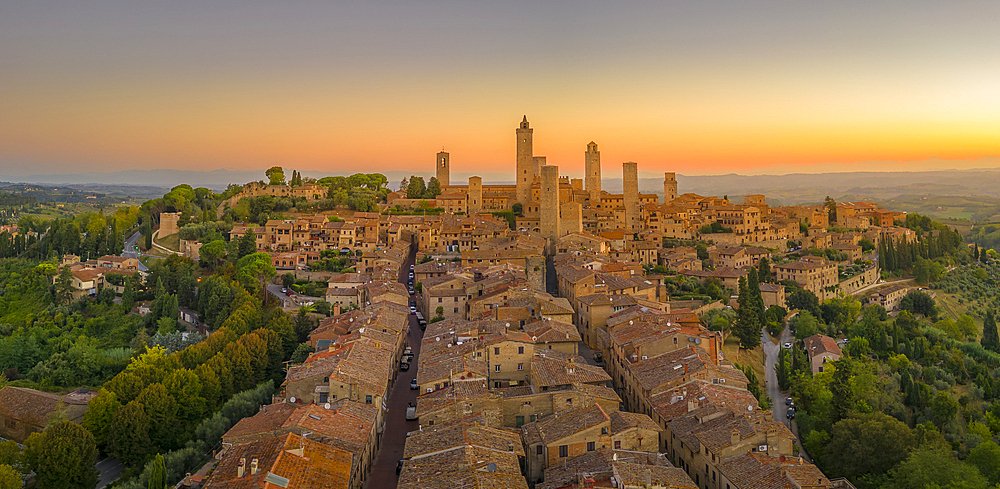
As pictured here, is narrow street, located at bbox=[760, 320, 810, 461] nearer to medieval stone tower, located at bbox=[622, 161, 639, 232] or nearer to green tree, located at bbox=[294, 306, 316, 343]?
medieval stone tower, located at bbox=[622, 161, 639, 232]

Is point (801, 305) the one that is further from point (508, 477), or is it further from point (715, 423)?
point (508, 477)

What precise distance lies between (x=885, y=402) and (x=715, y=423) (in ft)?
44.4

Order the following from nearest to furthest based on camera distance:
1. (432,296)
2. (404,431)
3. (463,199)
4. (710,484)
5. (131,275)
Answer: (710,484) < (404,431) < (432,296) < (131,275) < (463,199)

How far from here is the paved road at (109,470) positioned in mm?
25875

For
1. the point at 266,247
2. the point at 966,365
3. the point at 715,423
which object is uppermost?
the point at 266,247

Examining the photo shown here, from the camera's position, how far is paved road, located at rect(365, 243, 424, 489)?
20.6m

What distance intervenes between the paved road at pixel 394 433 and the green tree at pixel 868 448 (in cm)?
1502

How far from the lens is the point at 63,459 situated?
23438 millimetres

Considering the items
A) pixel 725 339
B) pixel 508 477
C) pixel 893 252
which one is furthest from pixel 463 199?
pixel 508 477

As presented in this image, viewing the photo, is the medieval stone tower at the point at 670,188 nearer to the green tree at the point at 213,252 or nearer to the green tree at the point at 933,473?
the green tree at the point at 213,252

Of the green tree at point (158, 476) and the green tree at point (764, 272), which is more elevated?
the green tree at point (764, 272)

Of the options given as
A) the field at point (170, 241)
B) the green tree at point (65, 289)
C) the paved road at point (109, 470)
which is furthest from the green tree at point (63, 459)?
the field at point (170, 241)

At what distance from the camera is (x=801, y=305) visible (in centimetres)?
4719

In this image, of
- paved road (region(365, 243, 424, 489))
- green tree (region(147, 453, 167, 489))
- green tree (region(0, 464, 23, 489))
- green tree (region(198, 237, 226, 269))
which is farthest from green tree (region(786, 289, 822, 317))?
green tree (region(0, 464, 23, 489))
